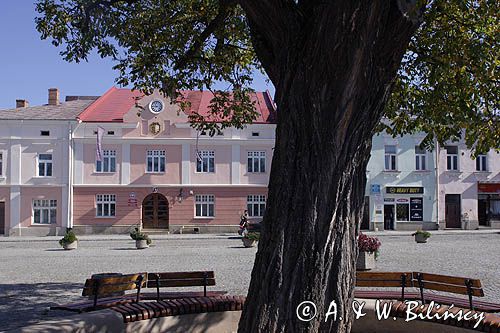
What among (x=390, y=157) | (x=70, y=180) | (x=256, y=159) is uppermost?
(x=390, y=157)

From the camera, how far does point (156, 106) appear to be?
119 feet

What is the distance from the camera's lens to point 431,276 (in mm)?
7645

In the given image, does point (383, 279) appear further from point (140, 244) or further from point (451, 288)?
point (140, 244)

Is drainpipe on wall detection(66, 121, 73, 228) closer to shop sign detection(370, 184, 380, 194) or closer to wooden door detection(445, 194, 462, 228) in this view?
shop sign detection(370, 184, 380, 194)

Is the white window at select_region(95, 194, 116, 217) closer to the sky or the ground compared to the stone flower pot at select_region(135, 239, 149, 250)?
closer to the sky

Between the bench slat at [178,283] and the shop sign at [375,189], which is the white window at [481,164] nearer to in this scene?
the shop sign at [375,189]

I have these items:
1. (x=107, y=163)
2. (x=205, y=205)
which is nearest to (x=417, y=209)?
(x=205, y=205)

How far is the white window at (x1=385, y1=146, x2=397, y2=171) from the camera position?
37.9 m

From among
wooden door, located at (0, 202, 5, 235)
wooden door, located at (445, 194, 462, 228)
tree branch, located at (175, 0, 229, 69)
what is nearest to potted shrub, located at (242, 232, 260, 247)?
tree branch, located at (175, 0, 229, 69)

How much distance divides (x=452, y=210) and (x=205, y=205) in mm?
16451

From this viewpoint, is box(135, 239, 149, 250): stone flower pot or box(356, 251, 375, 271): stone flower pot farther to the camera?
box(135, 239, 149, 250): stone flower pot

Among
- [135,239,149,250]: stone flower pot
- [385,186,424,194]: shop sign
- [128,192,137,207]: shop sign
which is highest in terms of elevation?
[385,186,424,194]: shop sign

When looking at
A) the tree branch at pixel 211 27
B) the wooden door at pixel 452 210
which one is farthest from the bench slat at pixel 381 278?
the wooden door at pixel 452 210

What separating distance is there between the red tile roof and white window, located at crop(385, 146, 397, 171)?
7.99 metres
